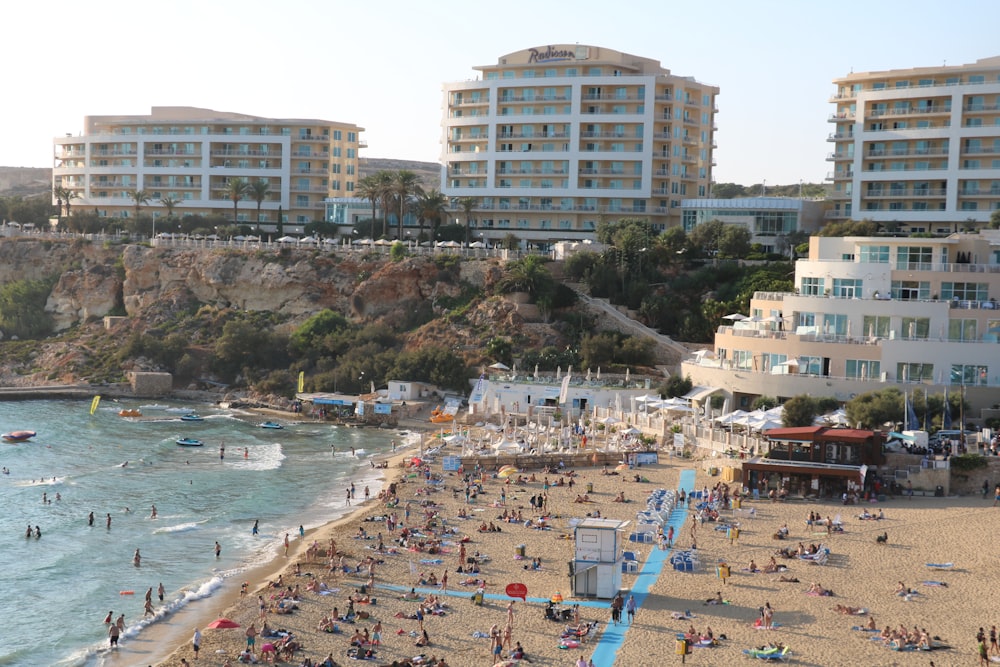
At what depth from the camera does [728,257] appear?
83.4 meters

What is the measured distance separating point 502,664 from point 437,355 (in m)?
46.6

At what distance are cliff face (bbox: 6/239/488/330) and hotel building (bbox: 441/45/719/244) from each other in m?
14.1

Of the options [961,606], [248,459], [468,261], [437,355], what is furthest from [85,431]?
[961,606]

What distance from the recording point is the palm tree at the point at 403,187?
9488 cm

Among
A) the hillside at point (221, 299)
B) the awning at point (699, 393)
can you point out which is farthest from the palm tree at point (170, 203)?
the awning at point (699, 393)

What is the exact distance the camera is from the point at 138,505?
52.9 meters

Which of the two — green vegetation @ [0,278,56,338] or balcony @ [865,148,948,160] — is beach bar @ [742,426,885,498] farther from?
green vegetation @ [0,278,56,338]

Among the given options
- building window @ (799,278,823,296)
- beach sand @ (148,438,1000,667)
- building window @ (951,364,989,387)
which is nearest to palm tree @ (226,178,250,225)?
building window @ (799,278,823,296)

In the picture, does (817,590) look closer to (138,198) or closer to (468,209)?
(468,209)

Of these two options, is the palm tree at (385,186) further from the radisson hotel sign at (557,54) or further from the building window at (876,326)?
the building window at (876,326)

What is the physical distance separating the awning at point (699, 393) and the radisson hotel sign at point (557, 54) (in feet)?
140

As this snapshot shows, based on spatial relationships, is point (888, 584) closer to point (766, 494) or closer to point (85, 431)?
point (766, 494)

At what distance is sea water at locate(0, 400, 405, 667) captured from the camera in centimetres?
3853

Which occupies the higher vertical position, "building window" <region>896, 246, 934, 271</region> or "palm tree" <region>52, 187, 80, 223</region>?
"palm tree" <region>52, 187, 80, 223</region>
